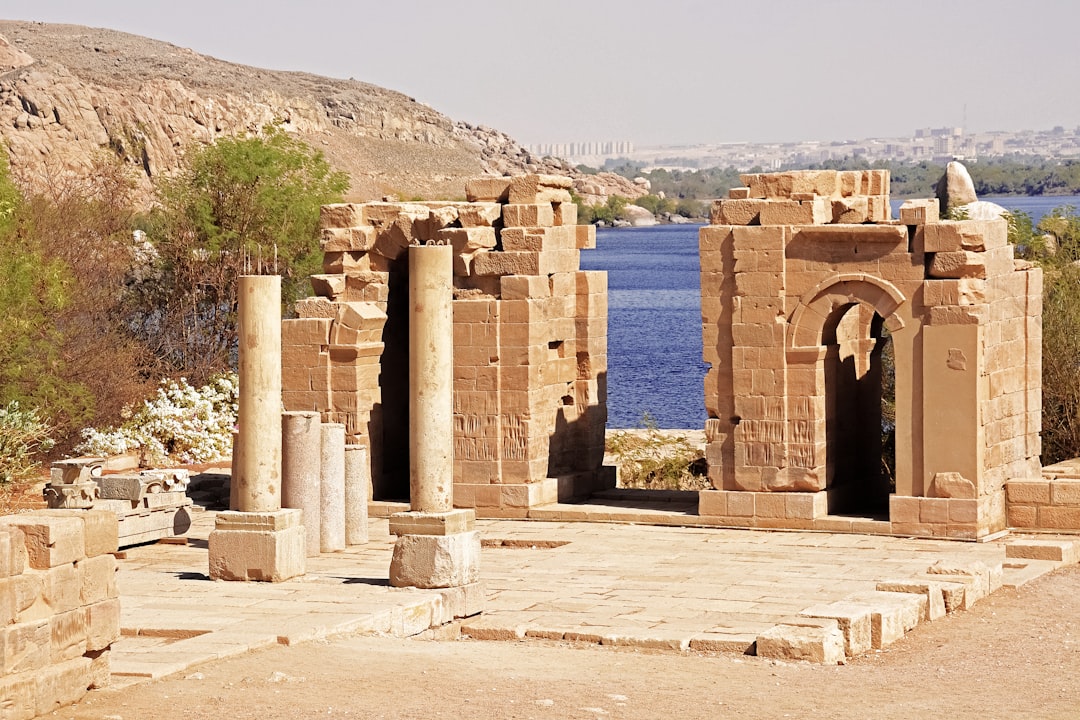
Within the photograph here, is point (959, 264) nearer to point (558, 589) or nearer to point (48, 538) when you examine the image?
point (558, 589)

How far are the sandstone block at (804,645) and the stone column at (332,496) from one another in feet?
18.5

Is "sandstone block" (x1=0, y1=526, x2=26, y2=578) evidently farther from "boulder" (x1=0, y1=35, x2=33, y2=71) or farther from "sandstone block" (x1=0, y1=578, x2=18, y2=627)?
"boulder" (x1=0, y1=35, x2=33, y2=71)

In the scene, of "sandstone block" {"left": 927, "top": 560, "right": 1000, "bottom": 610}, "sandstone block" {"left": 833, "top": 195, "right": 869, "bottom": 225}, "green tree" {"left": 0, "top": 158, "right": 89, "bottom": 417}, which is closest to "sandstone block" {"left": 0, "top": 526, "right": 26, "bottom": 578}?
"sandstone block" {"left": 927, "top": 560, "right": 1000, "bottom": 610}

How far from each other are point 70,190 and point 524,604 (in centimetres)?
1898

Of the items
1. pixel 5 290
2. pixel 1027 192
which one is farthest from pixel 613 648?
pixel 1027 192

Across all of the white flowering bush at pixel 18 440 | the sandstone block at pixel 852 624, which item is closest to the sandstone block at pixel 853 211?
the sandstone block at pixel 852 624

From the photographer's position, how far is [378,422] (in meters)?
19.3

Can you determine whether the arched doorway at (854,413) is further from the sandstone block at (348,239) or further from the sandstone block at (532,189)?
the sandstone block at (348,239)

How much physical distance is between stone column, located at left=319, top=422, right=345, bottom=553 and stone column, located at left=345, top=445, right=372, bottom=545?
1.08 ft

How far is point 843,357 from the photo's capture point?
1844 cm

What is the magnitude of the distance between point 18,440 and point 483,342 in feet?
22.9

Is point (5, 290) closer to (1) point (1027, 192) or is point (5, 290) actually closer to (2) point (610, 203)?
(2) point (610, 203)

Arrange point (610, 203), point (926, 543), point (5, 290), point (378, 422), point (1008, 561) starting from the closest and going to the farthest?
1. point (1008, 561)
2. point (926, 543)
3. point (378, 422)
4. point (5, 290)
5. point (610, 203)

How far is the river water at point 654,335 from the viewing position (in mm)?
44344
